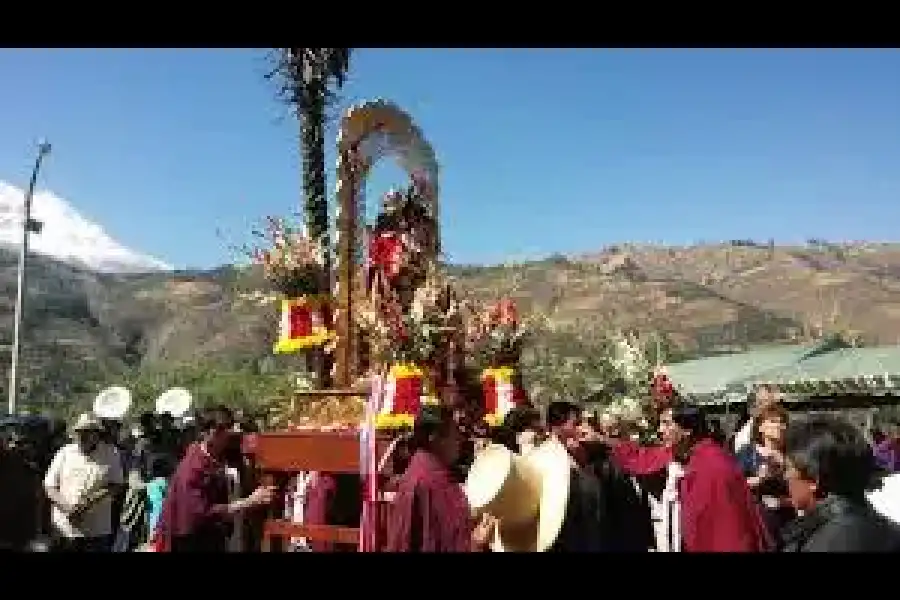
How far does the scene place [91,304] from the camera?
73.3 meters

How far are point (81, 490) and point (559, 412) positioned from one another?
369 cm

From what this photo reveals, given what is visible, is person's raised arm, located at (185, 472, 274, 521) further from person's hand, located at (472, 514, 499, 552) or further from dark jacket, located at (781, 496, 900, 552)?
dark jacket, located at (781, 496, 900, 552)

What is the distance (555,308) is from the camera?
7050cm

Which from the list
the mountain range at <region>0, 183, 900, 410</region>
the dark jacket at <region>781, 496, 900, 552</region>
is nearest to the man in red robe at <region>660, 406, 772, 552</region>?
the dark jacket at <region>781, 496, 900, 552</region>

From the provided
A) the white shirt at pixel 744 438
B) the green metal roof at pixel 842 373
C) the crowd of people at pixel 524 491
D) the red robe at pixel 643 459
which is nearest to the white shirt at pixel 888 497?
the crowd of people at pixel 524 491

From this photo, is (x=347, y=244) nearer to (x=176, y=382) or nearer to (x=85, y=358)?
(x=176, y=382)

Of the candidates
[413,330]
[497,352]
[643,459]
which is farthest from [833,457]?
[497,352]

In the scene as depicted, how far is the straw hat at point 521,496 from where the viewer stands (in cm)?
551

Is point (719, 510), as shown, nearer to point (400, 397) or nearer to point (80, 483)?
point (400, 397)

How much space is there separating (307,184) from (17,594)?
9239mm

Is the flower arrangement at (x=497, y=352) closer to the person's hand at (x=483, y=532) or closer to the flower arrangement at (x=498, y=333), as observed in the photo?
the flower arrangement at (x=498, y=333)

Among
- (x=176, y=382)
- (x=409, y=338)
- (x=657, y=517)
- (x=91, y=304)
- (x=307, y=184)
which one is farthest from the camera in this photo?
(x=91, y=304)

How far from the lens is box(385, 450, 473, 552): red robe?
209 inches
